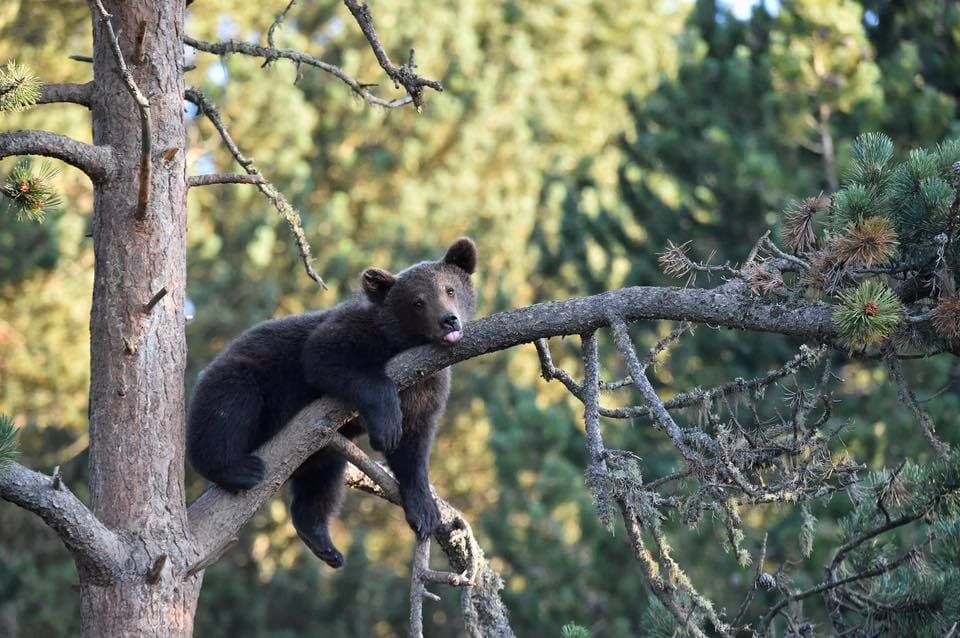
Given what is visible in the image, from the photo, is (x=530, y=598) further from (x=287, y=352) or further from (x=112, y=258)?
(x=112, y=258)

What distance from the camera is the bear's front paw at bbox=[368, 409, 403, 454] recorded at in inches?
200

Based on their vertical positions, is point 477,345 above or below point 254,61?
below

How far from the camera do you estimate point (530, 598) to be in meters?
11.5

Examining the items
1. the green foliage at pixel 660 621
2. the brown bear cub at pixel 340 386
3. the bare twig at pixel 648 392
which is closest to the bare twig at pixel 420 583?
the brown bear cub at pixel 340 386

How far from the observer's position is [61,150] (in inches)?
173

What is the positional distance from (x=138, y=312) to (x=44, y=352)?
35.9 feet

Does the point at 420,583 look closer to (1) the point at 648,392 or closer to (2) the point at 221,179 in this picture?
(1) the point at 648,392

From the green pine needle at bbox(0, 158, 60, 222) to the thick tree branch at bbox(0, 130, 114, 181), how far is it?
0.11 metres

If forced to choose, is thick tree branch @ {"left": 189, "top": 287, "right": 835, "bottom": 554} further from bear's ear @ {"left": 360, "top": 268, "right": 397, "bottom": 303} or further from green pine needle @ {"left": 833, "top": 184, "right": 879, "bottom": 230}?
bear's ear @ {"left": 360, "top": 268, "right": 397, "bottom": 303}

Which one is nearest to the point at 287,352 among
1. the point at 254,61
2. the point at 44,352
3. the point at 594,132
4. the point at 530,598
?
the point at 530,598

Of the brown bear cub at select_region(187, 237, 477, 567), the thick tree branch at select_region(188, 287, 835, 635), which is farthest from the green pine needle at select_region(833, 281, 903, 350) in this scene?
the brown bear cub at select_region(187, 237, 477, 567)

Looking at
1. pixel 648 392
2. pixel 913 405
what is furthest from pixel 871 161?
pixel 648 392

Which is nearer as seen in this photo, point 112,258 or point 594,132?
point 112,258

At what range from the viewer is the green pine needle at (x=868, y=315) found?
374 centimetres
